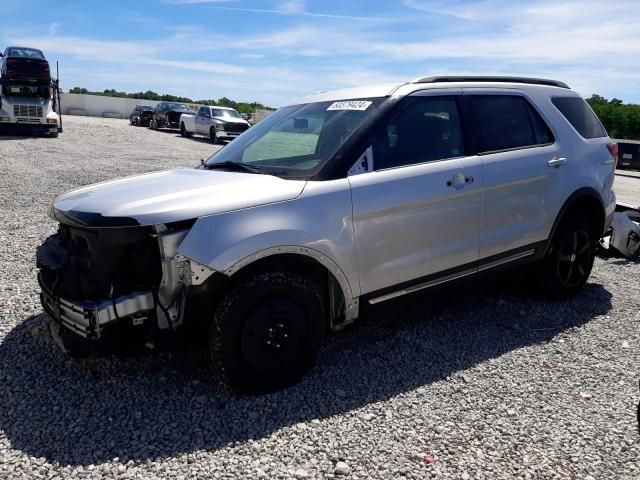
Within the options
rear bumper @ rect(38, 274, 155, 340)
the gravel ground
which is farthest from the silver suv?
the gravel ground

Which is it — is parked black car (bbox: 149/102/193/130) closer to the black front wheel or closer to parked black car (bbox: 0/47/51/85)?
parked black car (bbox: 0/47/51/85)

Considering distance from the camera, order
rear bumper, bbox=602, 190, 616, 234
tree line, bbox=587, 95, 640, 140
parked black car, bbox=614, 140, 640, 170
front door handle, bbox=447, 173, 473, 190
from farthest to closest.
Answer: tree line, bbox=587, 95, 640, 140 < parked black car, bbox=614, 140, 640, 170 < rear bumper, bbox=602, 190, 616, 234 < front door handle, bbox=447, 173, 473, 190

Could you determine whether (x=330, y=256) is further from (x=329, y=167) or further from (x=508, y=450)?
(x=508, y=450)

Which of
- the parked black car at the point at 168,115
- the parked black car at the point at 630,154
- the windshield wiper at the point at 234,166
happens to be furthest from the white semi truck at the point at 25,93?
the parked black car at the point at 630,154

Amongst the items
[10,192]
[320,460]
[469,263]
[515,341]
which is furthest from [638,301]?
[10,192]

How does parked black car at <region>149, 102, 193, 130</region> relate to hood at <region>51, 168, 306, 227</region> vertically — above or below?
above

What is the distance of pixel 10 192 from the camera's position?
9453 mm

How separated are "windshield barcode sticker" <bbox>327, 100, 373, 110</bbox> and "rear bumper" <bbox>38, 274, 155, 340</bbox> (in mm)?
1868

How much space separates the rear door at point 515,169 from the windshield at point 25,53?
21657 mm

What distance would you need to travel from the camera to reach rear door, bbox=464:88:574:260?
4160mm

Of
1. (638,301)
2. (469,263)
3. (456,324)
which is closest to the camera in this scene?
(469,263)

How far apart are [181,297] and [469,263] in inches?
85.4

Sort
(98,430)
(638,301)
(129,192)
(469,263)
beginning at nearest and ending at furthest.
→ (98,430)
(129,192)
(469,263)
(638,301)

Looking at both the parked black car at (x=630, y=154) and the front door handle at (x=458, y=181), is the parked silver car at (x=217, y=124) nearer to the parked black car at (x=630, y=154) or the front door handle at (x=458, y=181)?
the parked black car at (x=630, y=154)
